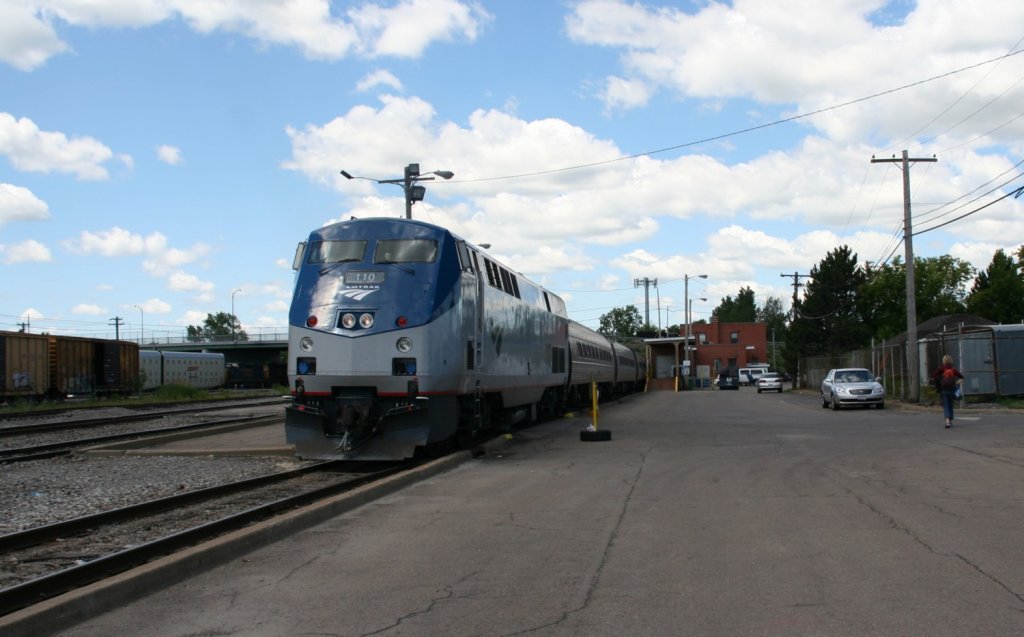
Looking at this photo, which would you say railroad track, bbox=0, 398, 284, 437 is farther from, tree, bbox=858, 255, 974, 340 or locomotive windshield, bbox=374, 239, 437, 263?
tree, bbox=858, 255, 974, 340

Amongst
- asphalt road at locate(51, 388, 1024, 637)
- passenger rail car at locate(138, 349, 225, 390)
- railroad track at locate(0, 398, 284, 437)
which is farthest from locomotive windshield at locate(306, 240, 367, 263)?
passenger rail car at locate(138, 349, 225, 390)

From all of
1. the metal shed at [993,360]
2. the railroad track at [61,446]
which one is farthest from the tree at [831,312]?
the railroad track at [61,446]

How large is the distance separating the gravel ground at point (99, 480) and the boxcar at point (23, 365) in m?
20.3

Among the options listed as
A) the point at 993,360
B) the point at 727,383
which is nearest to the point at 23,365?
the point at 993,360

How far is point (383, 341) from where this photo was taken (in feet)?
41.9

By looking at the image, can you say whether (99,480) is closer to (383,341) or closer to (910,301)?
(383,341)

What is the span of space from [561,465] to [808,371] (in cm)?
5244

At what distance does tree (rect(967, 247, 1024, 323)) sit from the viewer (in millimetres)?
84625

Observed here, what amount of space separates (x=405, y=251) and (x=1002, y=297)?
286 feet

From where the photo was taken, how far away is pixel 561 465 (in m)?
13.4

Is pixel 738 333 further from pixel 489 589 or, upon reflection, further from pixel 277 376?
pixel 489 589

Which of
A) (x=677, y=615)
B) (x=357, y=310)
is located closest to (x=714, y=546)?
(x=677, y=615)

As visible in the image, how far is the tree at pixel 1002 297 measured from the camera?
8462 cm

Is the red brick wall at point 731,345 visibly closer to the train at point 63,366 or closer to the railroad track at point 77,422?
the train at point 63,366
